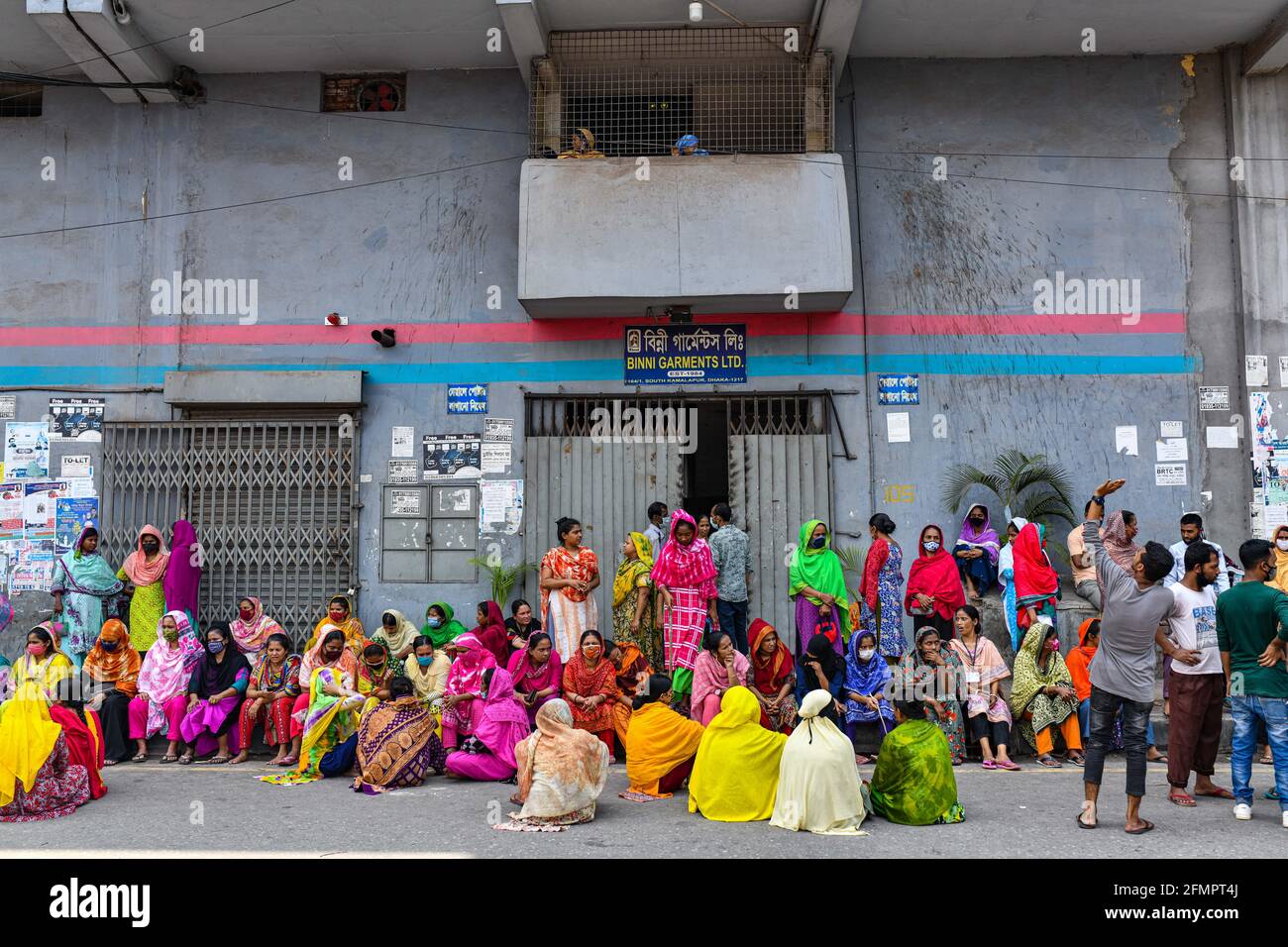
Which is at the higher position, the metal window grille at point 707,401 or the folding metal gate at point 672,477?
the metal window grille at point 707,401

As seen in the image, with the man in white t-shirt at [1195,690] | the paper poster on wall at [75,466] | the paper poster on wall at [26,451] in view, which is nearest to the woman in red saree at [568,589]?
the man in white t-shirt at [1195,690]

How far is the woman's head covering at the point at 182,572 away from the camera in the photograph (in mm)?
8711

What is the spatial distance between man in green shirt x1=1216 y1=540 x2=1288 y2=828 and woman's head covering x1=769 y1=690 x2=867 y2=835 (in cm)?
210

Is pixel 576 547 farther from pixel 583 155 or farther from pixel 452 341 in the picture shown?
pixel 583 155

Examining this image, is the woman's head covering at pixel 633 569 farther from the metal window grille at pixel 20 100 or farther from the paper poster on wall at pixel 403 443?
the metal window grille at pixel 20 100

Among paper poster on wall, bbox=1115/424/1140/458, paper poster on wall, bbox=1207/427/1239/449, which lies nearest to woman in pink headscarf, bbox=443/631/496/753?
paper poster on wall, bbox=1115/424/1140/458

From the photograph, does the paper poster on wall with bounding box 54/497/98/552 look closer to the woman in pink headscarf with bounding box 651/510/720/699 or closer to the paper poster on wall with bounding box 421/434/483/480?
the paper poster on wall with bounding box 421/434/483/480

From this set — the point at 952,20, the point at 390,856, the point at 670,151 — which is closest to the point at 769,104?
the point at 670,151

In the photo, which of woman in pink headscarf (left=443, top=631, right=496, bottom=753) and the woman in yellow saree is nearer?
the woman in yellow saree

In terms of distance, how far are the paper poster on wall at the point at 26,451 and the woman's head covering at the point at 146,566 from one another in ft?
4.64

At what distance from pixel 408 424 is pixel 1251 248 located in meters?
7.71

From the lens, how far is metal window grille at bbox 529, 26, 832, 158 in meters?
8.77

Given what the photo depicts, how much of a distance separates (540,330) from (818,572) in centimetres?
333

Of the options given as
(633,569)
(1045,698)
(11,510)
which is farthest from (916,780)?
(11,510)
